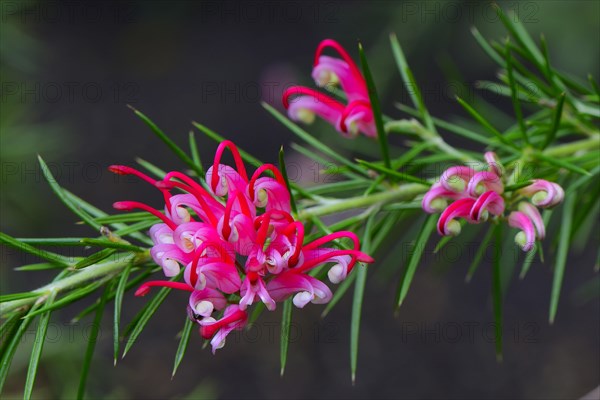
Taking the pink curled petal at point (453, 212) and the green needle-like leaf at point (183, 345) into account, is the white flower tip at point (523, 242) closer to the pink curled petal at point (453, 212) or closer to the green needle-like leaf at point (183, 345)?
the pink curled petal at point (453, 212)

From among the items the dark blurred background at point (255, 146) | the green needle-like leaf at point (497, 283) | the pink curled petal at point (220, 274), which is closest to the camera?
the pink curled petal at point (220, 274)

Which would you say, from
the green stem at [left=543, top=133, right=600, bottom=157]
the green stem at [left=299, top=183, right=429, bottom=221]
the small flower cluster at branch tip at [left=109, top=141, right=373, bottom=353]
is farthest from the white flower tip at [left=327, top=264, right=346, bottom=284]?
the green stem at [left=543, top=133, right=600, bottom=157]

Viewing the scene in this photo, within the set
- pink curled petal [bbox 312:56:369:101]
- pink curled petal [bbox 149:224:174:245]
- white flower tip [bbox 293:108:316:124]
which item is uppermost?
pink curled petal [bbox 312:56:369:101]

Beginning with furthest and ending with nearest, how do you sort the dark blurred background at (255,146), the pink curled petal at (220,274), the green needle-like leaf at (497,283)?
the dark blurred background at (255,146)
the green needle-like leaf at (497,283)
the pink curled petal at (220,274)

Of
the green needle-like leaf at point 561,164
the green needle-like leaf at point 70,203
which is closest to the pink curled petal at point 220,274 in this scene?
the green needle-like leaf at point 70,203

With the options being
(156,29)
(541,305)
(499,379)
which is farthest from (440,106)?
(156,29)

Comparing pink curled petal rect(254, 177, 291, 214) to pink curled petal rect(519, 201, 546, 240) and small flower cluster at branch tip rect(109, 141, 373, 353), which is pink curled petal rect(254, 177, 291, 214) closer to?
small flower cluster at branch tip rect(109, 141, 373, 353)
